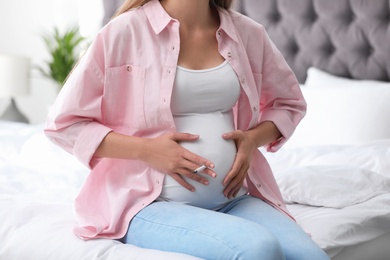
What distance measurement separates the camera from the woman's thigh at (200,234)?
1.38 metres

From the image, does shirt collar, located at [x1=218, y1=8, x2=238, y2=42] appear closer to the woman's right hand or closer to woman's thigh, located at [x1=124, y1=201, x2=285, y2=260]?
the woman's right hand

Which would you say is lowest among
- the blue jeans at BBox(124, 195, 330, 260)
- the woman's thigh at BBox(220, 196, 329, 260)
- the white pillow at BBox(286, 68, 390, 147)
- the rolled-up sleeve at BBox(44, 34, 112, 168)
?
the white pillow at BBox(286, 68, 390, 147)

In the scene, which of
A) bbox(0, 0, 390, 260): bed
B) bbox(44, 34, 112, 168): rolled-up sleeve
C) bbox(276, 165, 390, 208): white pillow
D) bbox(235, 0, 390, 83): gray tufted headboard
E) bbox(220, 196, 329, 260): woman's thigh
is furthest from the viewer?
bbox(235, 0, 390, 83): gray tufted headboard

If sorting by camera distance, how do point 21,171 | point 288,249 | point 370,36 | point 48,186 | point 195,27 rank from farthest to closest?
point 370,36, point 21,171, point 48,186, point 195,27, point 288,249

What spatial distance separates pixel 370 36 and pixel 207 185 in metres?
1.73

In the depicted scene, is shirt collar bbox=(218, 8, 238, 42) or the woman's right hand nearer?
the woman's right hand

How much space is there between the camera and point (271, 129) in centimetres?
177

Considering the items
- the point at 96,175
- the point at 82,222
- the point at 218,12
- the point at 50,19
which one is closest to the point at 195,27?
the point at 218,12

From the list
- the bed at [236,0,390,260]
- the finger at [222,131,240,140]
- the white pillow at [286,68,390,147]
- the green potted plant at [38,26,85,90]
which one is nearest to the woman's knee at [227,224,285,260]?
the finger at [222,131,240,140]

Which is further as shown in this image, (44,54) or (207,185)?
(44,54)

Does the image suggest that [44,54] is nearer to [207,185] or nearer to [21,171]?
[21,171]

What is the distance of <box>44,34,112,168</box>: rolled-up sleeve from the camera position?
1.58m

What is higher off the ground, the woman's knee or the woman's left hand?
the woman's left hand

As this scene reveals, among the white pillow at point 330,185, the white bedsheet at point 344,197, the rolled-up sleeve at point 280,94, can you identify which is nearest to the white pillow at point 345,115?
the white bedsheet at point 344,197
